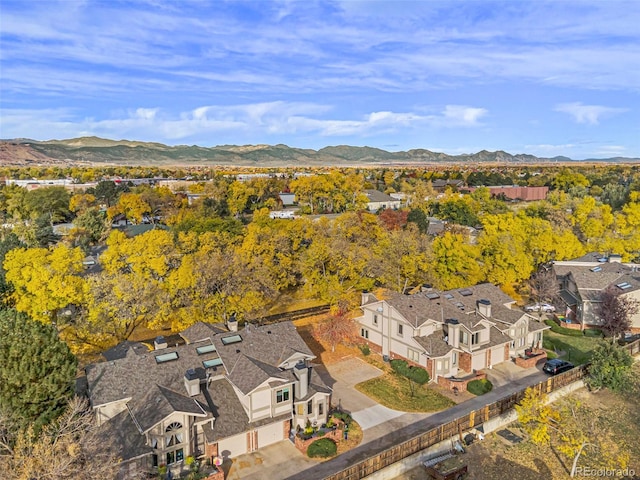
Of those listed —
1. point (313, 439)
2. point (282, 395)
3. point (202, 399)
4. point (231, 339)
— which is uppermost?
point (231, 339)

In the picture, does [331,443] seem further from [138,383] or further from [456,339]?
[456,339]

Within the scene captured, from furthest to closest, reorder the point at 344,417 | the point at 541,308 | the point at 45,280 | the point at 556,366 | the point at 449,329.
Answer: the point at 541,308, the point at 45,280, the point at 556,366, the point at 449,329, the point at 344,417

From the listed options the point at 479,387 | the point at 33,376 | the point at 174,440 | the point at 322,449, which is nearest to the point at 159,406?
the point at 174,440

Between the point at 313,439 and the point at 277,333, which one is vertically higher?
the point at 277,333

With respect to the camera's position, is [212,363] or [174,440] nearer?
[174,440]

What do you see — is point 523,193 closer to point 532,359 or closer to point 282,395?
point 532,359

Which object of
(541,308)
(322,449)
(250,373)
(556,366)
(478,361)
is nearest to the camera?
(322,449)

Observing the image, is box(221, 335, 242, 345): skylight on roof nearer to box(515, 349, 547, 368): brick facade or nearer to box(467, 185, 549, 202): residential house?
box(515, 349, 547, 368): brick facade

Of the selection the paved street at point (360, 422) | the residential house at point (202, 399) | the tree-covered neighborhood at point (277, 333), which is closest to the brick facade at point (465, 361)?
the tree-covered neighborhood at point (277, 333)
